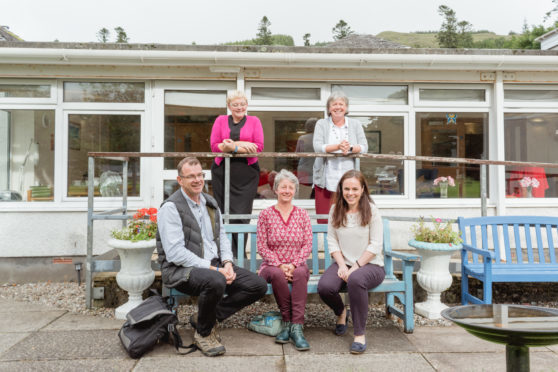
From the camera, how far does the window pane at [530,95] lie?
5676mm

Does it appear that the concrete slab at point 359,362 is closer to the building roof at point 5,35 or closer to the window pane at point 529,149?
the window pane at point 529,149

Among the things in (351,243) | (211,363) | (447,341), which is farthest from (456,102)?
(211,363)

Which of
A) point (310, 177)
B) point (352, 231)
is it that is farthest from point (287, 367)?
point (310, 177)

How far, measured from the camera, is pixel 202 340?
3080 millimetres

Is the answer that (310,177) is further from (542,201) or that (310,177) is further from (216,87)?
(542,201)

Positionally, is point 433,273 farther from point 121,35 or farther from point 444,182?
point 121,35

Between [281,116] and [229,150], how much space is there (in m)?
1.82

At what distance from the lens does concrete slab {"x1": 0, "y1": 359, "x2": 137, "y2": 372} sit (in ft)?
9.18

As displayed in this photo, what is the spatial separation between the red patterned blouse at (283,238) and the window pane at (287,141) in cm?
207

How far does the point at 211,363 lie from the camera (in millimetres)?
2893

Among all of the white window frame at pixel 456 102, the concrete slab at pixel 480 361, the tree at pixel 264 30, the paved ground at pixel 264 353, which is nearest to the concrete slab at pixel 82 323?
the paved ground at pixel 264 353

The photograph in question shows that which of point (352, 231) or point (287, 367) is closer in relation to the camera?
point (287, 367)

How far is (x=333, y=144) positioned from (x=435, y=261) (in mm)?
1423

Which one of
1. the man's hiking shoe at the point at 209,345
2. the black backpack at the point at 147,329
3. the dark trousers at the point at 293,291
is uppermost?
the dark trousers at the point at 293,291
